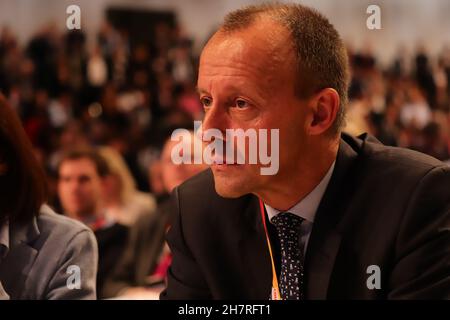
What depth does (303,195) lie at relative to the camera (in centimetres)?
138

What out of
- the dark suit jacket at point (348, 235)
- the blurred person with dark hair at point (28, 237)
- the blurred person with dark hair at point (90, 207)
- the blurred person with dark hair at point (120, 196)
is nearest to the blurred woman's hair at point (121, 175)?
the blurred person with dark hair at point (120, 196)

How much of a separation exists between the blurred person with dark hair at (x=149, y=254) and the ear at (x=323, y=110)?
548 mm

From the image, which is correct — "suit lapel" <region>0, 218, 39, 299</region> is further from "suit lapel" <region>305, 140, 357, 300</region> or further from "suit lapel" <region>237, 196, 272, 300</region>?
"suit lapel" <region>305, 140, 357, 300</region>

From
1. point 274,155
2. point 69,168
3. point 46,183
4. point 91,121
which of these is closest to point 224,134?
point 274,155

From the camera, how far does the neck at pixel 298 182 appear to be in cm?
135

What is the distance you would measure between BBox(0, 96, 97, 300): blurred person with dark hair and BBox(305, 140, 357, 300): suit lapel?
512 mm

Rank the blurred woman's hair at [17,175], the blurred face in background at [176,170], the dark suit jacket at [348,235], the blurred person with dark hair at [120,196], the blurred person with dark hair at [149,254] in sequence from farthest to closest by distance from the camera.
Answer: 1. the blurred person with dark hair at [120,196]
2. the blurred face in background at [176,170]
3. the blurred person with dark hair at [149,254]
4. the blurred woman's hair at [17,175]
5. the dark suit jacket at [348,235]

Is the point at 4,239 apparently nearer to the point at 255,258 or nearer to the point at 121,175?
the point at 255,258

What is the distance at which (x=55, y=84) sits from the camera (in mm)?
5059

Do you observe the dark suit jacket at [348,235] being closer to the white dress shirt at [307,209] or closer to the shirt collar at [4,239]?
the white dress shirt at [307,209]

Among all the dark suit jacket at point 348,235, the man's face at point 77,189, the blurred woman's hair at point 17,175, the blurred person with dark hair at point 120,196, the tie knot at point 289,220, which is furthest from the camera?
the blurred person with dark hair at point 120,196

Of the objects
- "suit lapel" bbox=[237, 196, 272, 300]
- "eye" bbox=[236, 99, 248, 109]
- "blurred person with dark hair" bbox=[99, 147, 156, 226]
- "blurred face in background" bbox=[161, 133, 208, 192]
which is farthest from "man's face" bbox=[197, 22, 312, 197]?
"blurred person with dark hair" bbox=[99, 147, 156, 226]
